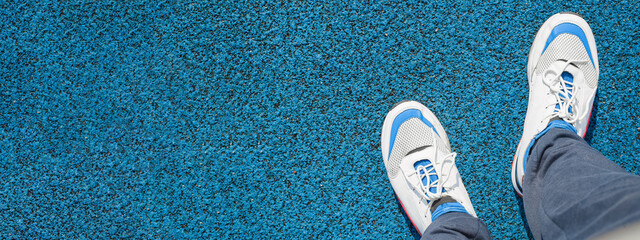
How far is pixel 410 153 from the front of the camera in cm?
117

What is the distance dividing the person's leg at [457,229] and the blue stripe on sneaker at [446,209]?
0.14 ft

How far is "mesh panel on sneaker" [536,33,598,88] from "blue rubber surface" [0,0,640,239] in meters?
0.06

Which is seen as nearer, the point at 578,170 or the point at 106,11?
the point at 578,170

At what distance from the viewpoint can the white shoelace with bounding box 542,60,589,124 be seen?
1.07m

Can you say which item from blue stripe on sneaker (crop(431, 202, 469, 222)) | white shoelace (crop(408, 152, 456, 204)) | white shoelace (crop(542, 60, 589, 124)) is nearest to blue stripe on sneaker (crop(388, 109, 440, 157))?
white shoelace (crop(408, 152, 456, 204))

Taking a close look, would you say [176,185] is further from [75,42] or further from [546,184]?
[546,184]

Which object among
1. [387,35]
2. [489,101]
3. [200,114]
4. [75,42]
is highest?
[75,42]

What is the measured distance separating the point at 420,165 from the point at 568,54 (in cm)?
56

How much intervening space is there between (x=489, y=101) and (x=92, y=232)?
136 centimetres

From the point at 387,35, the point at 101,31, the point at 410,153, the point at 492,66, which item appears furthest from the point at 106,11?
the point at 492,66

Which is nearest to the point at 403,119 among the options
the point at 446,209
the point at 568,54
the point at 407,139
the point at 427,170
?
the point at 407,139

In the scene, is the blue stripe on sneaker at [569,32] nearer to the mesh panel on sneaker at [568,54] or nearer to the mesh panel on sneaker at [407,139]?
the mesh panel on sneaker at [568,54]

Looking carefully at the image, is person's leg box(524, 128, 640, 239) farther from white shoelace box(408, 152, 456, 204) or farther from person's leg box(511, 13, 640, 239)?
white shoelace box(408, 152, 456, 204)

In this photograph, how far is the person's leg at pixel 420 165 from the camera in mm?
1110
